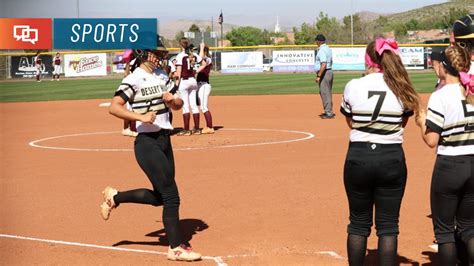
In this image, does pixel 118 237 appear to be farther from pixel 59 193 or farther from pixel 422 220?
pixel 422 220

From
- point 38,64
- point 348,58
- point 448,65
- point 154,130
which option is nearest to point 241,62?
point 348,58

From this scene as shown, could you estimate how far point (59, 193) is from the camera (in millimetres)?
11148

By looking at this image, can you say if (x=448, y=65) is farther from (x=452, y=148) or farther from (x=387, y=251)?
(x=387, y=251)

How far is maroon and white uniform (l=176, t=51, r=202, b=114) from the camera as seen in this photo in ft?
55.2

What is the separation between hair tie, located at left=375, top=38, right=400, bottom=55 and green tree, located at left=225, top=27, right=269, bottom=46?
401ft

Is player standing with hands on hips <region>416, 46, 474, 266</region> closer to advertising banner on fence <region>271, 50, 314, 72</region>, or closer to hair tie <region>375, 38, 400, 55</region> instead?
hair tie <region>375, 38, 400, 55</region>

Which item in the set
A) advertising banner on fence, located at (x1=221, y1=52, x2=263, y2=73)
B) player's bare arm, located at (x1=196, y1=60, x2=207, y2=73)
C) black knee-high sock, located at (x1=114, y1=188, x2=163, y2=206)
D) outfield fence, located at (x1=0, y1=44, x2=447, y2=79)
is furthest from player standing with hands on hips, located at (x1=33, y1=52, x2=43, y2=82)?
black knee-high sock, located at (x1=114, y1=188, x2=163, y2=206)

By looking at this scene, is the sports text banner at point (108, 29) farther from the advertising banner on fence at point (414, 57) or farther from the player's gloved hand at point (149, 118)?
the advertising banner on fence at point (414, 57)

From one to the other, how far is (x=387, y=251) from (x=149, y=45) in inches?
127

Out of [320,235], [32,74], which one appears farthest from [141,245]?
[32,74]

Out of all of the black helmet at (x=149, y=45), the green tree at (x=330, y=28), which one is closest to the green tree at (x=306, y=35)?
the green tree at (x=330, y=28)

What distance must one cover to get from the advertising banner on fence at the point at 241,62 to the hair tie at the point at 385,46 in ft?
173

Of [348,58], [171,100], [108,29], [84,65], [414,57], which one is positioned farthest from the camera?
[348,58]

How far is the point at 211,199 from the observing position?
10531 mm
